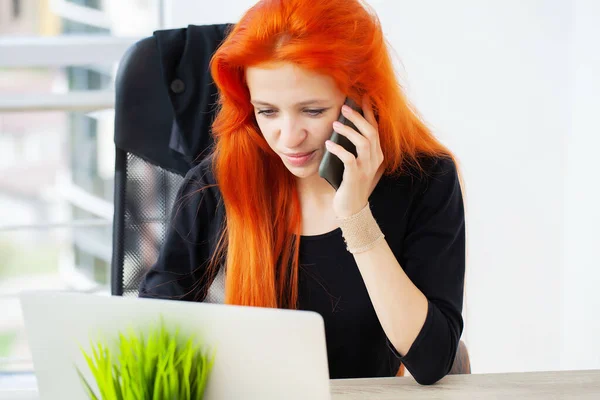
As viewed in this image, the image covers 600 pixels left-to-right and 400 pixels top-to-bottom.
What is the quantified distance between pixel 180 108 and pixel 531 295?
58.9 inches

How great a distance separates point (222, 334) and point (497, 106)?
1722 mm

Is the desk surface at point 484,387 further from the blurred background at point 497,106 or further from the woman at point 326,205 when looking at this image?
the blurred background at point 497,106

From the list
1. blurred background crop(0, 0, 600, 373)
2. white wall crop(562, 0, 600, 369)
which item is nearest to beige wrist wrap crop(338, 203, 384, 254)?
blurred background crop(0, 0, 600, 373)

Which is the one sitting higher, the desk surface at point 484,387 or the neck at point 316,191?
the neck at point 316,191

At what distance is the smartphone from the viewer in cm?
114

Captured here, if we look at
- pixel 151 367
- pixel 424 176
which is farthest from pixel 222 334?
pixel 424 176

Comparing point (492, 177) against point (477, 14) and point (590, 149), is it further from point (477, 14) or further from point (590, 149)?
point (477, 14)

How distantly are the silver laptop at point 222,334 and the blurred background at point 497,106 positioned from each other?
4.73 ft

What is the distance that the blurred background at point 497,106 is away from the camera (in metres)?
2.15

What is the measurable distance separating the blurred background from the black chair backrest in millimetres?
797

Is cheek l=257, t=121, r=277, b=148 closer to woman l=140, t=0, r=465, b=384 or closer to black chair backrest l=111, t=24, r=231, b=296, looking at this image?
woman l=140, t=0, r=465, b=384

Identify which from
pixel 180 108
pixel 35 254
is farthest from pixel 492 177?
pixel 35 254

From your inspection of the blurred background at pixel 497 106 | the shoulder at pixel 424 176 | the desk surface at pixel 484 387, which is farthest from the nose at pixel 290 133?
the blurred background at pixel 497 106

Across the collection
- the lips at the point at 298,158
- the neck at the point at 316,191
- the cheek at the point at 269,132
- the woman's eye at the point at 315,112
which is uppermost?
the woman's eye at the point at 315,112
